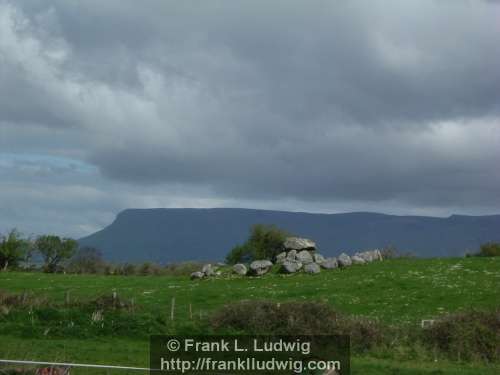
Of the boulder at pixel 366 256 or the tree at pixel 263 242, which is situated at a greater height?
the tree at pixel 263 242

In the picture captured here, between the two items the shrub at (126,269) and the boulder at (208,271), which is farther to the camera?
the shrub at (126,269)

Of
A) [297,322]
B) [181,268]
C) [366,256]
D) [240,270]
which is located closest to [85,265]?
[181,268]

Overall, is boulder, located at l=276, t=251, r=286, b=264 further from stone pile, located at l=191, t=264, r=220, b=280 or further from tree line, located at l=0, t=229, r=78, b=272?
tree line, located at l=0, t=229, r=78, b=272

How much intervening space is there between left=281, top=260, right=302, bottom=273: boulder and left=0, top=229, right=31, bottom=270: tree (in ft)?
119

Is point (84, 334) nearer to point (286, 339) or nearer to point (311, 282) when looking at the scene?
point (286, 339)

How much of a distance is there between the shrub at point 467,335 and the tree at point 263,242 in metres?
38.7

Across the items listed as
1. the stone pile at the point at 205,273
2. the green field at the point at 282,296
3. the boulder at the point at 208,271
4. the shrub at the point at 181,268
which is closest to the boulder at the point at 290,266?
the green field at the point at 282,296

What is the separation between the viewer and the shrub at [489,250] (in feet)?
223

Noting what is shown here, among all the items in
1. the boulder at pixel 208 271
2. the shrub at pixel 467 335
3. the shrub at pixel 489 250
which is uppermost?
the shrub at pixel 489 250

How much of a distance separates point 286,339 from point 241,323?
2.65m

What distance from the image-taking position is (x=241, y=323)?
3072 cm

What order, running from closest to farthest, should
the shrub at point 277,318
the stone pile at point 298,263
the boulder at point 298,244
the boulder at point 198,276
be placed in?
the shrub at point 277,318 < the stone pile at point 298,263 < the boulder at point 198,276 < the boulder at point 298,244

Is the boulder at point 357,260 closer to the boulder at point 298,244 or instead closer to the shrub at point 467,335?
the boulder at point 298,244

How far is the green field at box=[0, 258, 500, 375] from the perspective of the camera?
24922 millimetres
